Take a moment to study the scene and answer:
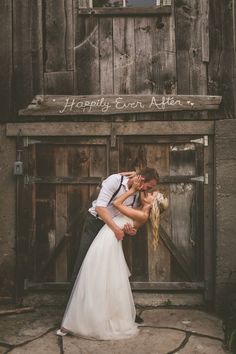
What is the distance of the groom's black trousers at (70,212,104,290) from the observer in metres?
5.67

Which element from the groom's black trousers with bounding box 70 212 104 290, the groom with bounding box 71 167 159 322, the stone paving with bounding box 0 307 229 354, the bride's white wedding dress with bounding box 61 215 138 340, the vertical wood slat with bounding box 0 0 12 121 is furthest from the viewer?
the vertical wood slat with bounding box 0 0 12 121

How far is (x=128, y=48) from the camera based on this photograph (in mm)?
6223

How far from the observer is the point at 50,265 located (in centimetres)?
645

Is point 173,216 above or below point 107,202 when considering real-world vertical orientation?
below

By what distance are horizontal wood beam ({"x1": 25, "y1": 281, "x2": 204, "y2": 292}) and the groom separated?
0.85 meters

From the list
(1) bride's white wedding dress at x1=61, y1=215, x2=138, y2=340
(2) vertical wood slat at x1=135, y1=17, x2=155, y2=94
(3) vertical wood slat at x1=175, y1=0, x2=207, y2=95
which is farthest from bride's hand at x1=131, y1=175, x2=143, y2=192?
(3) vertical wood slat at x1=175, y1=0, x2=207, y2=95

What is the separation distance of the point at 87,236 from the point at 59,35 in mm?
2747

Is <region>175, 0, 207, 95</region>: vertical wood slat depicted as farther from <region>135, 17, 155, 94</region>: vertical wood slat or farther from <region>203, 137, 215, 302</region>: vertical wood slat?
<region>203, 137, 215, 302</region>: vertical wood slat

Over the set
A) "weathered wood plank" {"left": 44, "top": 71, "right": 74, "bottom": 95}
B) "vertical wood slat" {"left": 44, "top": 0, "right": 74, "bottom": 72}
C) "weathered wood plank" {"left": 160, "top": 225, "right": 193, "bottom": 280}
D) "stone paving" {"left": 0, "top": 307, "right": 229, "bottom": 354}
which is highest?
"vertical wood slat" {"left": 44, "top": 0, "right": 74, "bottom": 72}

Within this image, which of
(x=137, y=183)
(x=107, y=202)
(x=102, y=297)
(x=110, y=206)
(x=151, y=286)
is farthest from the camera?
(x=151, y=286)

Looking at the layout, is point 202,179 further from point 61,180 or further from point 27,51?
point 27,51

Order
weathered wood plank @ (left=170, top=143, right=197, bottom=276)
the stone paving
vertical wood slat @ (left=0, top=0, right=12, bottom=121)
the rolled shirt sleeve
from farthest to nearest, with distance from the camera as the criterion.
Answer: weathered wood plank @ (left=170, top=143, right=197, bottom=276) → vertical wood slat @ (left=0, top=0, right=12, bottom=121) → the rolled shirt sleeve → the stone paving

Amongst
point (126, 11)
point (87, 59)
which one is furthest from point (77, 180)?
point (126, 11)

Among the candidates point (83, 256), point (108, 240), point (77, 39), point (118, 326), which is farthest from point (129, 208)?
point (77, 39)
